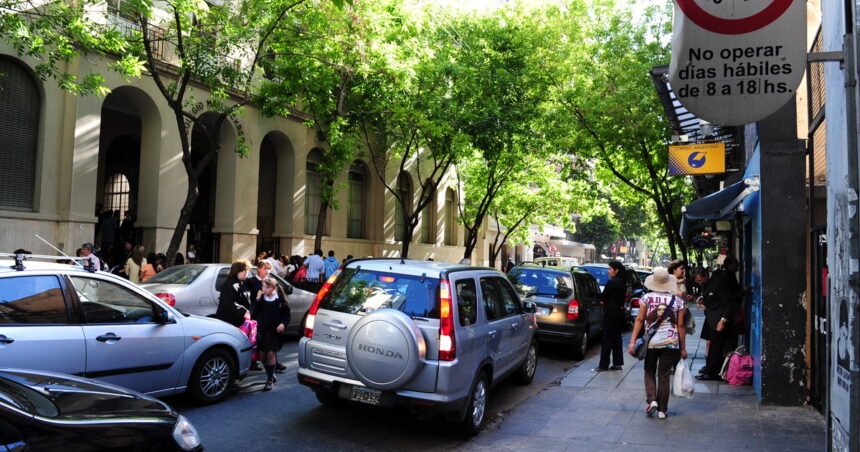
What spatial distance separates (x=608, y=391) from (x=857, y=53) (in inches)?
252

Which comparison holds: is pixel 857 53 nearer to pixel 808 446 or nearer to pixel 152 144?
pixel 808 446

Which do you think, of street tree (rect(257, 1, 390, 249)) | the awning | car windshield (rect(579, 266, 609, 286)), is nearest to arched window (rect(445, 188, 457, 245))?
street tree (rect(257, 1, 390, 249))

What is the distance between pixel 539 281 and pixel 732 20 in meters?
8.93

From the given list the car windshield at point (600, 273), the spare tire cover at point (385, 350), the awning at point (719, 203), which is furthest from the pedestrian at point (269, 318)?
the car windshield at point (600, 273)

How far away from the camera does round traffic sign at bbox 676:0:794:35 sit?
3445 millimetres

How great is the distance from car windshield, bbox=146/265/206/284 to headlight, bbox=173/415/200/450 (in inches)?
265

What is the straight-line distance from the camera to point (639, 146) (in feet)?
64.3

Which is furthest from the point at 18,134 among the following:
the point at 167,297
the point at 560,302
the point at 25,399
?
the point at 25,399

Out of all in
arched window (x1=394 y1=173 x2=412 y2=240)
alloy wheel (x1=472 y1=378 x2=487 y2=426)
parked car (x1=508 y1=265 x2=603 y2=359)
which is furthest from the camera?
arched window (x1=394 y1=173 x2=412 y2=240)

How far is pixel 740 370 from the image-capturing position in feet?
30.0

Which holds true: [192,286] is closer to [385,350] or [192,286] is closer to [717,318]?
[385,350]

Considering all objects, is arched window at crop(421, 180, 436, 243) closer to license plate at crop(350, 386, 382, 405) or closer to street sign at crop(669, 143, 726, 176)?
street sign at crop(669, 143, 726, 176)

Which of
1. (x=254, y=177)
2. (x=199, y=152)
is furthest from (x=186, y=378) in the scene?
(x=199, y=152)

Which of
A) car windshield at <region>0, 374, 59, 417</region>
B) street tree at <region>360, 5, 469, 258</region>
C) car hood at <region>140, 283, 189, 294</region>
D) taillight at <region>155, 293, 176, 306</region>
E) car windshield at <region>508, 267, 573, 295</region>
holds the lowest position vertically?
car windshield at <region>0, 374, 59, 417</region>
